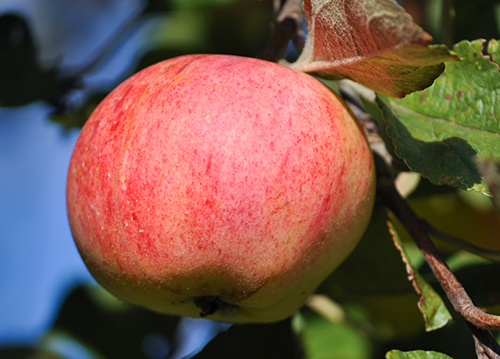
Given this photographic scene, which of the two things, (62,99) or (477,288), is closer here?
(477,288)

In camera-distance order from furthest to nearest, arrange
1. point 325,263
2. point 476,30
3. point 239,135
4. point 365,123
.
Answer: point 476,30 < point 365,123 < point 325,263 < point 239,135

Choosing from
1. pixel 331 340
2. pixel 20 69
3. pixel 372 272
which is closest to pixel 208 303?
pixel 372 272

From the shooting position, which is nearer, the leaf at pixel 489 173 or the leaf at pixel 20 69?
the leaf at pixel 489 173

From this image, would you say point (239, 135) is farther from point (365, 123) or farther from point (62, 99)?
point (62, 99)

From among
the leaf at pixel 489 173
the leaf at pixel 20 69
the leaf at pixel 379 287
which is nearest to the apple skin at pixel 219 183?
the leaf at pixel 489 173

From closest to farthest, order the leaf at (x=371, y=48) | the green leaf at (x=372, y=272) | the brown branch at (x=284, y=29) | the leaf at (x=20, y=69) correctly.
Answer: the leaf at (x=371, y=48) < the brown branch at (x=284, y=29) < the green leaf at (x=372, y=272) < the leaf at (x=20, y=69)

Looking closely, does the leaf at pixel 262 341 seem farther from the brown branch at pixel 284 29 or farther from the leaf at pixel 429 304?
the brown branch at pixel 284 29

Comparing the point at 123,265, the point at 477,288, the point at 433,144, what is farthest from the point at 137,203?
the point at 477,288
